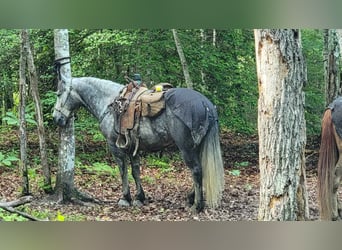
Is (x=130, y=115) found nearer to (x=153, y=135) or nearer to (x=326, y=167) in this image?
(x=153, y=135)

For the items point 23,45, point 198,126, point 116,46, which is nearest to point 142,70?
point 116,46

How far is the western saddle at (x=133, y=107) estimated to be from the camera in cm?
405

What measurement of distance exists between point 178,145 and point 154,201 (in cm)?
47

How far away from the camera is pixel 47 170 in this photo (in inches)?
159

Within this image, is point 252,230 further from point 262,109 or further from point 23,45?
point 23,45

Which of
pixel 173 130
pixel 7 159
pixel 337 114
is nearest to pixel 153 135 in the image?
pixel 173 130

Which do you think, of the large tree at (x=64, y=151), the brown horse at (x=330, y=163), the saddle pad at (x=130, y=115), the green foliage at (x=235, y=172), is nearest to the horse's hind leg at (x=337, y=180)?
the brown horse at (x=330, y=163)

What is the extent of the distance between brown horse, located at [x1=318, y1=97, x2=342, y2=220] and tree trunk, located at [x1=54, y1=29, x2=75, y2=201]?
6.20 feet

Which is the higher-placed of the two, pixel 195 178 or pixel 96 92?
pixel 96 92

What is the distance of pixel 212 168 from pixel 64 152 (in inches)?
45.0

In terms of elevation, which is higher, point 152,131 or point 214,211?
point 152,131

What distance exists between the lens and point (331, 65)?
4012 millimetres

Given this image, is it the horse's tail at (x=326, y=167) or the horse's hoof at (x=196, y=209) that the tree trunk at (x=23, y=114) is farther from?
the horse's tail at (x=326, y=167)

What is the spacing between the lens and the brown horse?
3.97 meters
